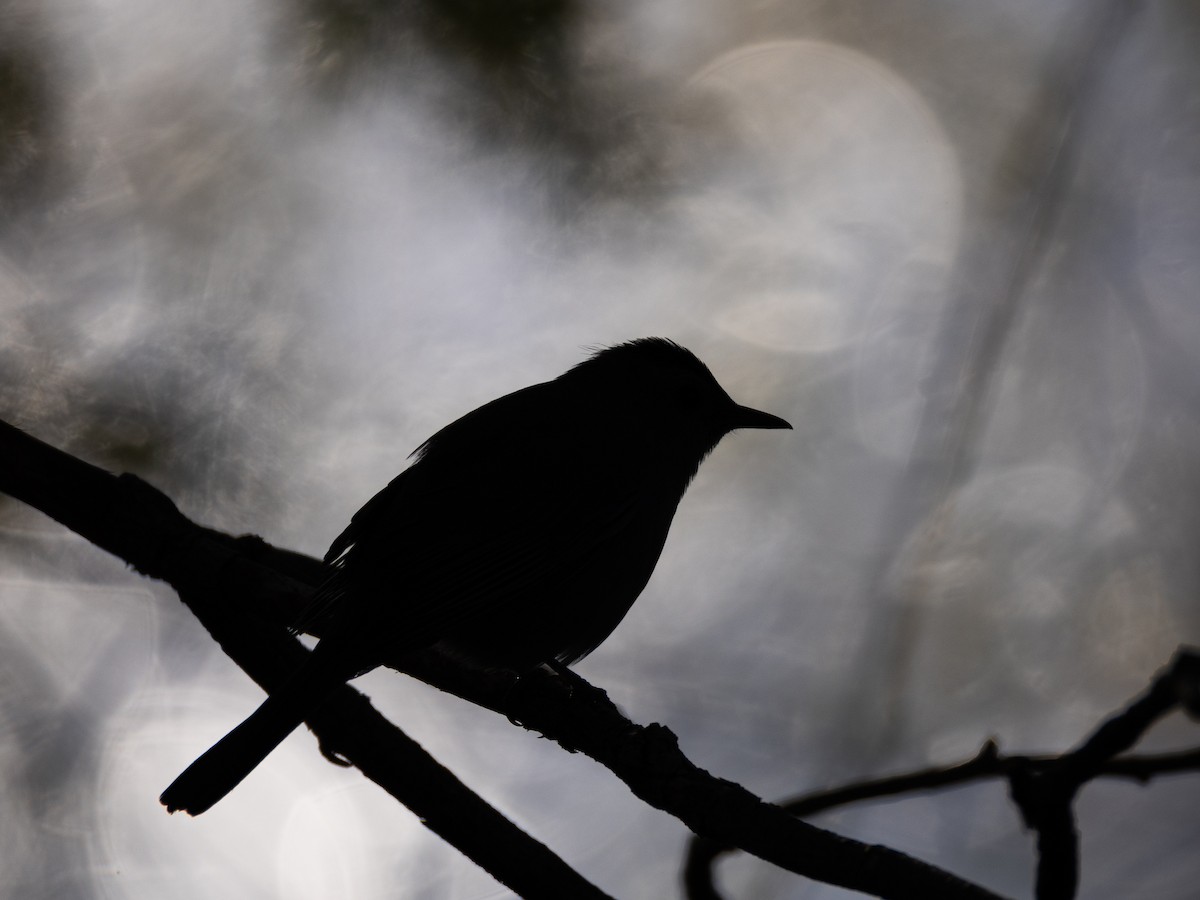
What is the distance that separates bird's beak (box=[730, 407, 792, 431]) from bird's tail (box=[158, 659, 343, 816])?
2636mm

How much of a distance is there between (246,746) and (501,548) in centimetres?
117

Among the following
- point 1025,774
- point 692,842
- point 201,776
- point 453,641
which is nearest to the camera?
point 1025,774

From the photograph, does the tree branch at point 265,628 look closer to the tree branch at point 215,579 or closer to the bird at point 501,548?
the tree branch at point 215,579

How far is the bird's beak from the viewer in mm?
5410

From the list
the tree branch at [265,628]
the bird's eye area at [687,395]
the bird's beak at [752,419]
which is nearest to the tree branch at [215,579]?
the tree branch at [265,628]

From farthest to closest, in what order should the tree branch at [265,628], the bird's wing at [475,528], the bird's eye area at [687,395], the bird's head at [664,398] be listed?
the bird's eye area at [687,395]
the bird's head at [664,398]
the bird's wing at [475,528]
the tree branch at [265,628]

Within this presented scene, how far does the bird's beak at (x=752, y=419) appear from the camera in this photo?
541 centimetres

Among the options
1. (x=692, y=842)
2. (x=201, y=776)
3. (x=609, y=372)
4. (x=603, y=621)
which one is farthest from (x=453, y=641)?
(x=609, y=372)

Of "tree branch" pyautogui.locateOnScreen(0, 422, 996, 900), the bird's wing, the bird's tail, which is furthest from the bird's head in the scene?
the bird's tail

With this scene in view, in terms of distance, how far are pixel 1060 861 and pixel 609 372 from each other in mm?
3984

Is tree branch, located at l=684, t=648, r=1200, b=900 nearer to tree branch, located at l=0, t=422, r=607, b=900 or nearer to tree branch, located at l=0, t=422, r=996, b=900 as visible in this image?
tree branch, located at l=0, t=422, r=996, b=900

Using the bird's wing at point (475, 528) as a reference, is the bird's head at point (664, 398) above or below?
above

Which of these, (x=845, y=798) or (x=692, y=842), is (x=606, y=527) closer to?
(x=692, y=842)

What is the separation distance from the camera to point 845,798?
256 centimetres
